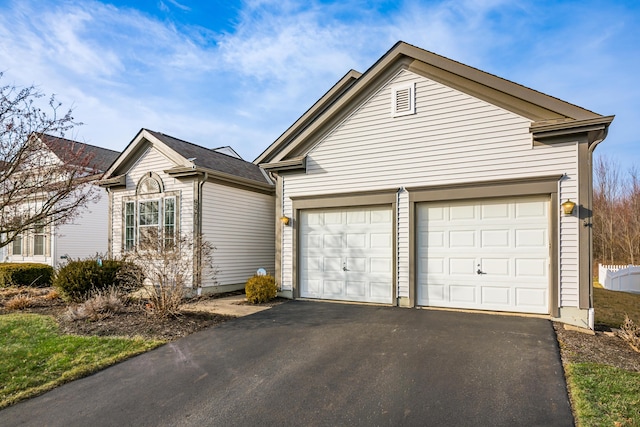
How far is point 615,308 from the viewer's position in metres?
12.4

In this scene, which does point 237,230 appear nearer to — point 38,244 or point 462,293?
point 462,293

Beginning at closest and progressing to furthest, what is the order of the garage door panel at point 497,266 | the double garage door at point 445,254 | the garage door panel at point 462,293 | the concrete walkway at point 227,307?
1. the double garage door at point 445,254
2. the garage door panel at point 497,266
3. the garage door panel at point 462,293
4. the concrete walkway at point 227,307

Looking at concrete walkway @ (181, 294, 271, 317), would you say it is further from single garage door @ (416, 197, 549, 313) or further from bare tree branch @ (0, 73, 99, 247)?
bare tree branch @ (0, 73, 99, 247)

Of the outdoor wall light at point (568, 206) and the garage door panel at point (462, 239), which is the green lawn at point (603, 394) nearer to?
the outdoor wall light at point (568, 206)

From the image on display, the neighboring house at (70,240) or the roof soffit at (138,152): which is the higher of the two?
the roof soffit at (138,152)

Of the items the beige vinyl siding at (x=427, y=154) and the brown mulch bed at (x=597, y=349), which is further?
the beige vinyl siding at (x=427, y=154)

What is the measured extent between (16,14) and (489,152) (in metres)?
11.5

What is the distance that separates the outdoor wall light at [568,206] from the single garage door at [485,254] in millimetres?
343

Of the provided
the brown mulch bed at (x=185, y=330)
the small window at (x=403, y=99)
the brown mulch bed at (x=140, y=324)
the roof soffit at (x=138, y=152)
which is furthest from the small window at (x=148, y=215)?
the small window at (x=403, y=99)

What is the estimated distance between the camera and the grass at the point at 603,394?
360 centimetres

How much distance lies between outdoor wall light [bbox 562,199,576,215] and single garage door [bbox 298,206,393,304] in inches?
139

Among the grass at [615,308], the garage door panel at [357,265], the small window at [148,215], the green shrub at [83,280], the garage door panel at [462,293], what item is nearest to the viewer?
the garage door panel at [462,293]

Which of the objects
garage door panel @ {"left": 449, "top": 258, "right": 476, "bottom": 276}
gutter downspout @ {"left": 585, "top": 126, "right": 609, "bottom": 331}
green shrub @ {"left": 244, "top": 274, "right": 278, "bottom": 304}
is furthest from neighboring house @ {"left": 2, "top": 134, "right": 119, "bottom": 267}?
gutter downspout @ {"left": 585, "top": 126, "right": 609, "bottom": 331}

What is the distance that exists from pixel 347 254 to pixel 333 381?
482 cm
